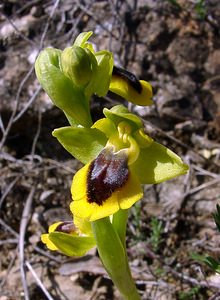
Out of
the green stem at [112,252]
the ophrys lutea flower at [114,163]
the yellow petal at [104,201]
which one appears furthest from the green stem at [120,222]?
the yellow petal at [104,201]

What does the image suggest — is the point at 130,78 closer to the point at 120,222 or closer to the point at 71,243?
the point at 120,222

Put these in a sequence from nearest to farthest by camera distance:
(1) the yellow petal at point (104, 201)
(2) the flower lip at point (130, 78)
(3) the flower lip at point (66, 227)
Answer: (1) the yellow petal at point (104, 201) → (2) the flower lip at point (130, 78) → (3) the flower lip at point (66, 227)

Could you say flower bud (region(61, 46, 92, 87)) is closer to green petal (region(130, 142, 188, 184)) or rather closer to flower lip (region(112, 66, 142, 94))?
flower lip (region(112, 66, 142, 94))

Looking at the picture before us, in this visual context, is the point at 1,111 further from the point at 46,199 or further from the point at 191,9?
the point at 191,9

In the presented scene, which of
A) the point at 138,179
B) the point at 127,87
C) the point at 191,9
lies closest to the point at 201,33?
the point at 191,9

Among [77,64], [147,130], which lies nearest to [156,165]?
[77,64]

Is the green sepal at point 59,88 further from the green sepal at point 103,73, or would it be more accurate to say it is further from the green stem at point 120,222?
the green stem at point 120,222
